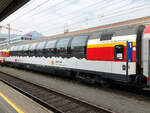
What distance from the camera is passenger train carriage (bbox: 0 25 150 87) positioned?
208 inches

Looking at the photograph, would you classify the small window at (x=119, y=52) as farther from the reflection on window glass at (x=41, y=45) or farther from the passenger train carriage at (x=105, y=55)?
the reflection on window glass at (x=41, y=45)

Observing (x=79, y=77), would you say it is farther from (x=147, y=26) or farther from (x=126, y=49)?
(x=147, y=26)

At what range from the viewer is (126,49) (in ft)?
17.8

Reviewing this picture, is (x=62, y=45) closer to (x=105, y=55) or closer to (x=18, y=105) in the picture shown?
(x=105, y=55)

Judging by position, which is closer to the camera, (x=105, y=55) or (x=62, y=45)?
(x=105, y=55)

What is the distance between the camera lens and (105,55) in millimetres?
6176

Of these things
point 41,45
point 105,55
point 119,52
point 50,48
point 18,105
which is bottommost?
point 18,105

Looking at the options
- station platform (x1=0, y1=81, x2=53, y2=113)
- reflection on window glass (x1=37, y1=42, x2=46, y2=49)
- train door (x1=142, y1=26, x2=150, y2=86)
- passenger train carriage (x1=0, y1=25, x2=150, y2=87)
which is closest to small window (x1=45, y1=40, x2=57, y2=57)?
passenger train carriage (x1=0, y1=25, x2=150, y2=87)

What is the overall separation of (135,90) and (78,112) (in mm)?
3759

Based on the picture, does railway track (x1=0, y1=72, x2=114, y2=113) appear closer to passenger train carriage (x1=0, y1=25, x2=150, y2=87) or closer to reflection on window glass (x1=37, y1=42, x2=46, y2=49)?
passenger train carriage (x1=0, y1=25, x2=150, y2=87)

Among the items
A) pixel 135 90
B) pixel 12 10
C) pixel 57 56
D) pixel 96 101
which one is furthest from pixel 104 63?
pixel 12 10

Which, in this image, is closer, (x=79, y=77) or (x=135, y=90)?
(x=135, y=90)

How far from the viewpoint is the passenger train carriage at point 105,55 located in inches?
208

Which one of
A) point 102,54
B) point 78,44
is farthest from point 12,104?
point 78,44
